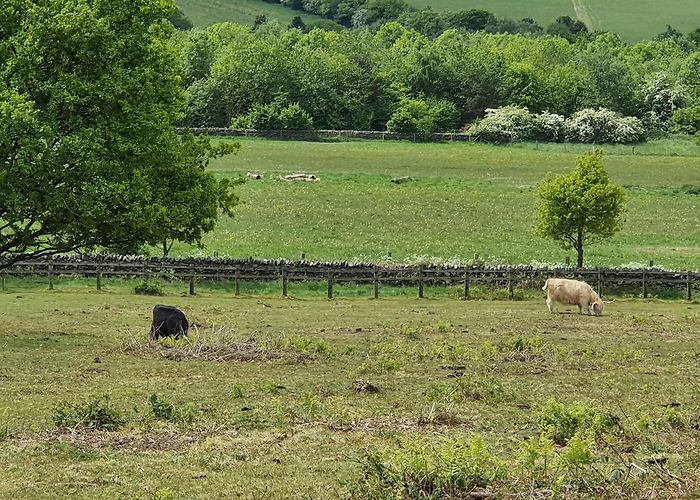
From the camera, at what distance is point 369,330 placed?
32.5 m

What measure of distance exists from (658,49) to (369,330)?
17884 centimetres

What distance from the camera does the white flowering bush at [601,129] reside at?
110 m

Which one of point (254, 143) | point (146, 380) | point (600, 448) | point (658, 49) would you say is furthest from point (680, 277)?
point (658, 49)

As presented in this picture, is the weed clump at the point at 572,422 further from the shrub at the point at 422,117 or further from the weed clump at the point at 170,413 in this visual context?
the shrub at the point at 422,117

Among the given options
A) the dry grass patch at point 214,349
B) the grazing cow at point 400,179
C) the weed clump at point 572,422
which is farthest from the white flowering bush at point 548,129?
the weed clump at point 572,422

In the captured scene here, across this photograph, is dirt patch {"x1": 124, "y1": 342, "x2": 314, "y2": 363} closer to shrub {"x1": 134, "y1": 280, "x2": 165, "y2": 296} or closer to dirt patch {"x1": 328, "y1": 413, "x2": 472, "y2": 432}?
dirt patch {"x1": 328, "y1": 413, "x2": 472, "y2": 432}

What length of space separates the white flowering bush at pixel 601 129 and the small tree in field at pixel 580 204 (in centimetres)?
6290

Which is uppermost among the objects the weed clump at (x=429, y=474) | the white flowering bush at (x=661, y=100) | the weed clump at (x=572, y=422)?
the white flowering bush at (x=661, y=100)

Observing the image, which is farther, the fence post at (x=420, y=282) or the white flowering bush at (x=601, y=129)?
the white flowering bush at (x=601, y=129)

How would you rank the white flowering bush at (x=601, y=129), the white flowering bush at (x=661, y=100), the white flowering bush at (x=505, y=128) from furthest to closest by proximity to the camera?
the white flowering bush at (x=661, y=100)
the white flowering bush at (x=505, y=128)
the white flowering bush at (x=601, y=129)

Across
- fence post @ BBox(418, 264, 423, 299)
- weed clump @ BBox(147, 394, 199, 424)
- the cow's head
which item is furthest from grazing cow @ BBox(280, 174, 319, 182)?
weed clump @ BBox(147, 394, 199, 424)

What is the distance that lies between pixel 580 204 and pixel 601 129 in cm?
6543

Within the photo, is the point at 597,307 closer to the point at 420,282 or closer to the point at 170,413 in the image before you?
the point at 420,282

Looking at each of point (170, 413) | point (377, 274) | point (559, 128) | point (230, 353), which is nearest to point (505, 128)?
point (559, 128)
